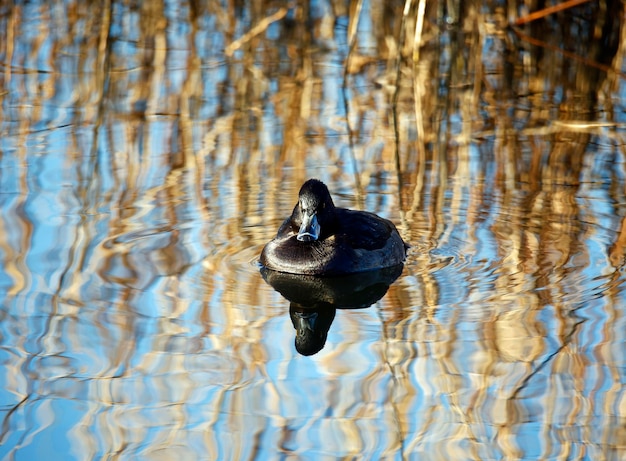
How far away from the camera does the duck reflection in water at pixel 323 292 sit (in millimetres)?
6605

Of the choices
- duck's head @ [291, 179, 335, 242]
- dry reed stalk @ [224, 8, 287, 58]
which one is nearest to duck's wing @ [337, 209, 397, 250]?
duck's head @ [291, 179, 335, 242]

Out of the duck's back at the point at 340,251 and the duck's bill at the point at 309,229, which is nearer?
the duck's bill at the point at 309,229

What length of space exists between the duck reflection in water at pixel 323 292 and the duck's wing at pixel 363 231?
0.71ft

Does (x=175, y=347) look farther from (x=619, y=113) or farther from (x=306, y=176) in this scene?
(x=619, y=113)

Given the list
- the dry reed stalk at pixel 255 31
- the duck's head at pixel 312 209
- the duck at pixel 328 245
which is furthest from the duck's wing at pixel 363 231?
the dry reed stalk at pixel 255 31

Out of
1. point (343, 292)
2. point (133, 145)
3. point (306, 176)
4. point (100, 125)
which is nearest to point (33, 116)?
point (100, 125)

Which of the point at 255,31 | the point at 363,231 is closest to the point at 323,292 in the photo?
the point at 363,231

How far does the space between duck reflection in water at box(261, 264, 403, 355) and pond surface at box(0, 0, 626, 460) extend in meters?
0.02

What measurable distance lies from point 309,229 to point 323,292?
42 centimetres

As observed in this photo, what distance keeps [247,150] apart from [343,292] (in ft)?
9.55

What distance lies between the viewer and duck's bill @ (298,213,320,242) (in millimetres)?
7086

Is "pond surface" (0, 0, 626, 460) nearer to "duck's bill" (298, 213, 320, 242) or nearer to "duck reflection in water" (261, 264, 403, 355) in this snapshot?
"duck reflection in water" (261, 264, 403, 355)

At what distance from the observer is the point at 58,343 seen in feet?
20.0

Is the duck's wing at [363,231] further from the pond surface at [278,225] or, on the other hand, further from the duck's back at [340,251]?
the pond surface at [278,225]
